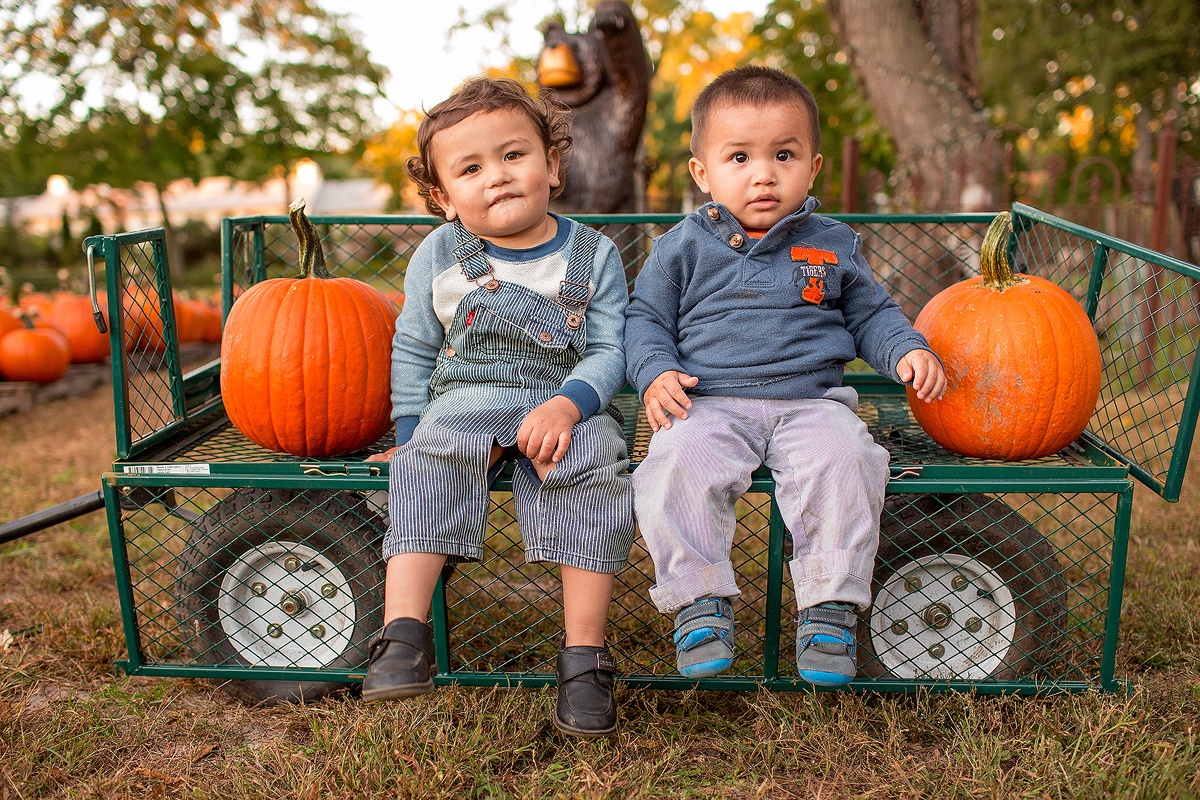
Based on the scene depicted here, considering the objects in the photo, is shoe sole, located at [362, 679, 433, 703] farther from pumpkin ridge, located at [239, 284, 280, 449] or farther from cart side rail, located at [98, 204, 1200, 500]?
cart side rail, located at [98, 204, 1200, 500]

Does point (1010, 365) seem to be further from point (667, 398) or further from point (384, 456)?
point (384, 456)

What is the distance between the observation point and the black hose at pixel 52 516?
2.62 metres

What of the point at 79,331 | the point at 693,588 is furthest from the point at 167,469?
the point at 79,331

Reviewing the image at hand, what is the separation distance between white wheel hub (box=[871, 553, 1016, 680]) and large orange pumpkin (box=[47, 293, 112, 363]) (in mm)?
6866

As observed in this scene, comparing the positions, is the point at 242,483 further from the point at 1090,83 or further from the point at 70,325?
the point at 1090,83

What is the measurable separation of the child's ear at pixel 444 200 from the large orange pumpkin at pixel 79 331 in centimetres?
591

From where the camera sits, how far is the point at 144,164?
12086 mm

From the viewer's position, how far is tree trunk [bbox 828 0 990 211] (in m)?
7.30

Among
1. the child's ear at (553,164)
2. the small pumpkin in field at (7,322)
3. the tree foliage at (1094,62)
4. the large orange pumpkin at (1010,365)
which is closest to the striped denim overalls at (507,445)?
the child's ear at (553,164)

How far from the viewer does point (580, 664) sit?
2.12 m

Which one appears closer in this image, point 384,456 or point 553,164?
point 384,456

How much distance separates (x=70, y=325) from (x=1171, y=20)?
2169 cm

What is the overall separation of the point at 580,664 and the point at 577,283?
978mm

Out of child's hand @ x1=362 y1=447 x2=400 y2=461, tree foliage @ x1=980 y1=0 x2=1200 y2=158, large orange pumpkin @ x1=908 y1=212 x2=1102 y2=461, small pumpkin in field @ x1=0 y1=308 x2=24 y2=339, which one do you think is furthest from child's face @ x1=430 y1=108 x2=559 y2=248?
tree foliage @ x1=980 y1=0 x2=1200 y2=158
